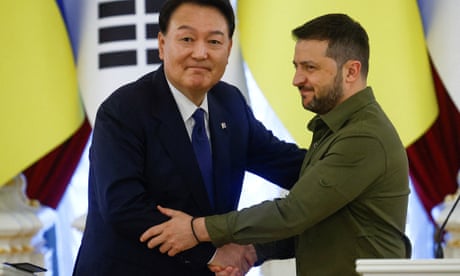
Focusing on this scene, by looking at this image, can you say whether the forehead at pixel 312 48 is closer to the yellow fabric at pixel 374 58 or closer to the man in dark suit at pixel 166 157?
the man in dark suit at pixel 166 157

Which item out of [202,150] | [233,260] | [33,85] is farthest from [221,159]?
[33,85]

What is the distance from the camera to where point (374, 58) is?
4.35m

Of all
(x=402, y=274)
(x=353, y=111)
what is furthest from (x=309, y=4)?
(x=402, y=274)

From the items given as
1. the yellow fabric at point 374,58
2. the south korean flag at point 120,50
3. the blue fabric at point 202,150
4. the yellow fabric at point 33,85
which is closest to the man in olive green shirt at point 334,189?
the blue fabric at point 202,150

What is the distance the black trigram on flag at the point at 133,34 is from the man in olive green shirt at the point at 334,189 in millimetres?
1511

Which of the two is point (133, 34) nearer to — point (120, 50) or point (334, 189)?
point (120, 50)

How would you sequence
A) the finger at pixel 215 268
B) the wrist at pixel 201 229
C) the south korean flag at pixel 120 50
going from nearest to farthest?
the wrist at pixel 201 229 → the finger at pixel 215 268 → the south korean flag at pixel 120 50

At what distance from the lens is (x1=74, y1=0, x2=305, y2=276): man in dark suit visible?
302cm

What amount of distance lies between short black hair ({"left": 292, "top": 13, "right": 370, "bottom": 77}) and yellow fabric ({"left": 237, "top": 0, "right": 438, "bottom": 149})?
4.32 ft

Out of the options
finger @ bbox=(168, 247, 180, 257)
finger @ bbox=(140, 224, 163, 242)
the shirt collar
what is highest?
the shirt collar

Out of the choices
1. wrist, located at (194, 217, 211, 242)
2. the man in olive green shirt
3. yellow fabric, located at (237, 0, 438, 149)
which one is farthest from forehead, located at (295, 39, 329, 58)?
yellow fabric, located at (237, 0, 438, 149)

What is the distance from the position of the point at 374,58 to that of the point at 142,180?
1.63 meters

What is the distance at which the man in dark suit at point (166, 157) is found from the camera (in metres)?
3.02

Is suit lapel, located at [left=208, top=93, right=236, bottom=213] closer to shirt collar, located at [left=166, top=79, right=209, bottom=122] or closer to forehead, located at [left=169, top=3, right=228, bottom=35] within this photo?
shirt collar, located at [left=166, top=79, right=209, bottom=122]
